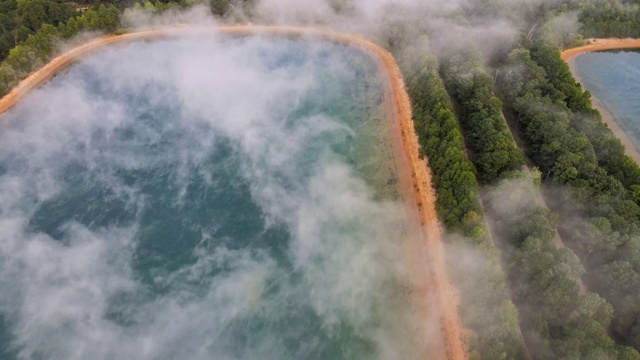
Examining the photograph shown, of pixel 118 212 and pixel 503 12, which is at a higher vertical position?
pixel 503 12

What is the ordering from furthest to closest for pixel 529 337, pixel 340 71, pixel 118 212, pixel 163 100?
pixel 340 71 → pixel 163 100 → pixel 118 212 → pixel 529 337

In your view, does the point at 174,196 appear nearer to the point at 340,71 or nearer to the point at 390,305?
the point at 390,305

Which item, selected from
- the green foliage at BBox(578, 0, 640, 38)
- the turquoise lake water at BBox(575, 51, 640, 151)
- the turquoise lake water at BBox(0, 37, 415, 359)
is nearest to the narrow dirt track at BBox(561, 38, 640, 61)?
the green foliage at BBox(578, 0, 640, 38)

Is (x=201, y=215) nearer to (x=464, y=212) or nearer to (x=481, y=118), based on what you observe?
(x=464, y=212)

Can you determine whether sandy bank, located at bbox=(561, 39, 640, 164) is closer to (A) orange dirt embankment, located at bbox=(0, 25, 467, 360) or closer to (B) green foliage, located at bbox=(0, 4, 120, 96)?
(A) orange dirt embankment, located at bbox=(0, 25, 467, 360)

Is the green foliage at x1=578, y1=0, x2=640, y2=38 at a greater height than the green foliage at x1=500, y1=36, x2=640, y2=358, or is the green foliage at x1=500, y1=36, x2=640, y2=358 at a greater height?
the green foliage at x1=578, y1=0, x2=640, y2=38

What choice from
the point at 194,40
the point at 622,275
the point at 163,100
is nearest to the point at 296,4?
the point at 194,40
